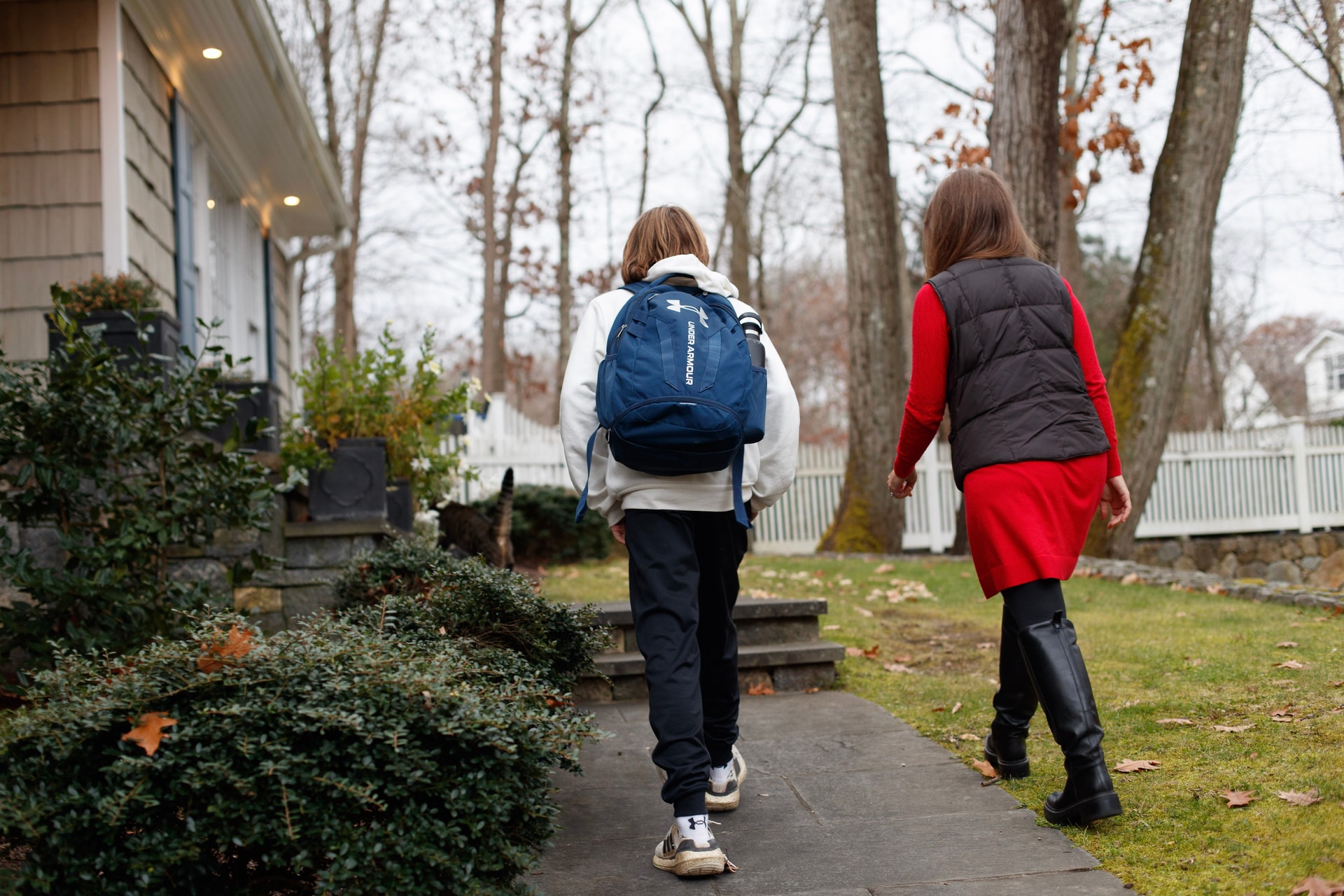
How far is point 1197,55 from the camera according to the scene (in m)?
9.60

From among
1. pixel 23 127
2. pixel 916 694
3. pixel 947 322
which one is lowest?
pixel 916 694

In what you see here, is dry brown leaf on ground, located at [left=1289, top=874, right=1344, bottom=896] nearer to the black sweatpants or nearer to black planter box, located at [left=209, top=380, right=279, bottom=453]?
the black sweatpants

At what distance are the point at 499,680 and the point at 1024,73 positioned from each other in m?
8.88

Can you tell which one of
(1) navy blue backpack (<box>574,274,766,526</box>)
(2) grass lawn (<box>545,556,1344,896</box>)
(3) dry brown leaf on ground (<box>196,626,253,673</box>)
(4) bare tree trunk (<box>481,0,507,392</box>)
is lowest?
(2) grass lawn (<box>545,556,1344,896</box>)

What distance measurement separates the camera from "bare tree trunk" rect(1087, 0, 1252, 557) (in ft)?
31.3

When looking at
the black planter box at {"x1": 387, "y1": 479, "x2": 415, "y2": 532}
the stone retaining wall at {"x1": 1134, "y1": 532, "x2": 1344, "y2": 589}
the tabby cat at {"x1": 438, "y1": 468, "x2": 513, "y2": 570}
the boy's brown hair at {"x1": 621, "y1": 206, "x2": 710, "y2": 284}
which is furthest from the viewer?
the stone retaining wall at {"x1": 1134, "y1": 532, "x2": 1344, "y2": 589}

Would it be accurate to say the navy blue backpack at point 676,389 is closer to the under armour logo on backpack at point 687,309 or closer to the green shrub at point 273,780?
the under armour logo on backpack at point 687,309

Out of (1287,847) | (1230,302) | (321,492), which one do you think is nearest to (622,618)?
(321,492)

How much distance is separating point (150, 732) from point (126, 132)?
17.4ft

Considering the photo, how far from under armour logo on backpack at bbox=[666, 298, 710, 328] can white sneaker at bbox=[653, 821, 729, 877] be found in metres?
1.28

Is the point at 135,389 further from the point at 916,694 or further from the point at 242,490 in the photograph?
the point at 916,694

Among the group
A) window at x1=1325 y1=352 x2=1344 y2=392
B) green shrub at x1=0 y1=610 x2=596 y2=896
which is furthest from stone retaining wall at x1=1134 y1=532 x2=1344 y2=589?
window at x1=1325 y1=352 x2=1344 y2=392

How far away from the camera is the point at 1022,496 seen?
279cm

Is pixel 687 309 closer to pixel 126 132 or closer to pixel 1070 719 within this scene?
pixel 1070 719
